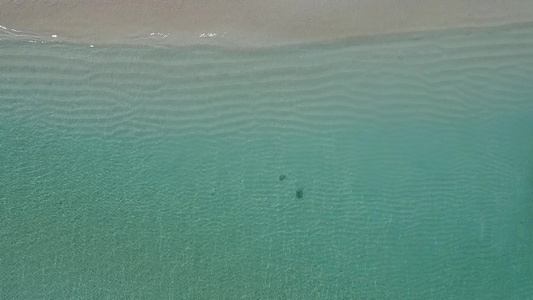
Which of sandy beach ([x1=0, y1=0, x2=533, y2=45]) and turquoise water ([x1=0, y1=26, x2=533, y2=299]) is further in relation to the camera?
turquoise water ([x1=0, y1=26, x2=533, y2=299])

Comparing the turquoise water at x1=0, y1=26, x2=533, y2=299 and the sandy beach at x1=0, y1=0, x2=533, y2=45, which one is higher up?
the sandy beach at x1=0, y1=0, x2=533, y2=45

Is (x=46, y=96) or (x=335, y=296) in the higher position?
(x=46, y=96)

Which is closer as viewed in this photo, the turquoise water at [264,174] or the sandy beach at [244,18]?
the sandy beach at [244,18]

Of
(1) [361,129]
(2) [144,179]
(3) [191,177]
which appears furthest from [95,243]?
(1) [361,129]

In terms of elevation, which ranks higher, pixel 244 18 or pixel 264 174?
pixel 244 18

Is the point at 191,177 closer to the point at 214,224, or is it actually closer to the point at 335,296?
the point at 214,224
